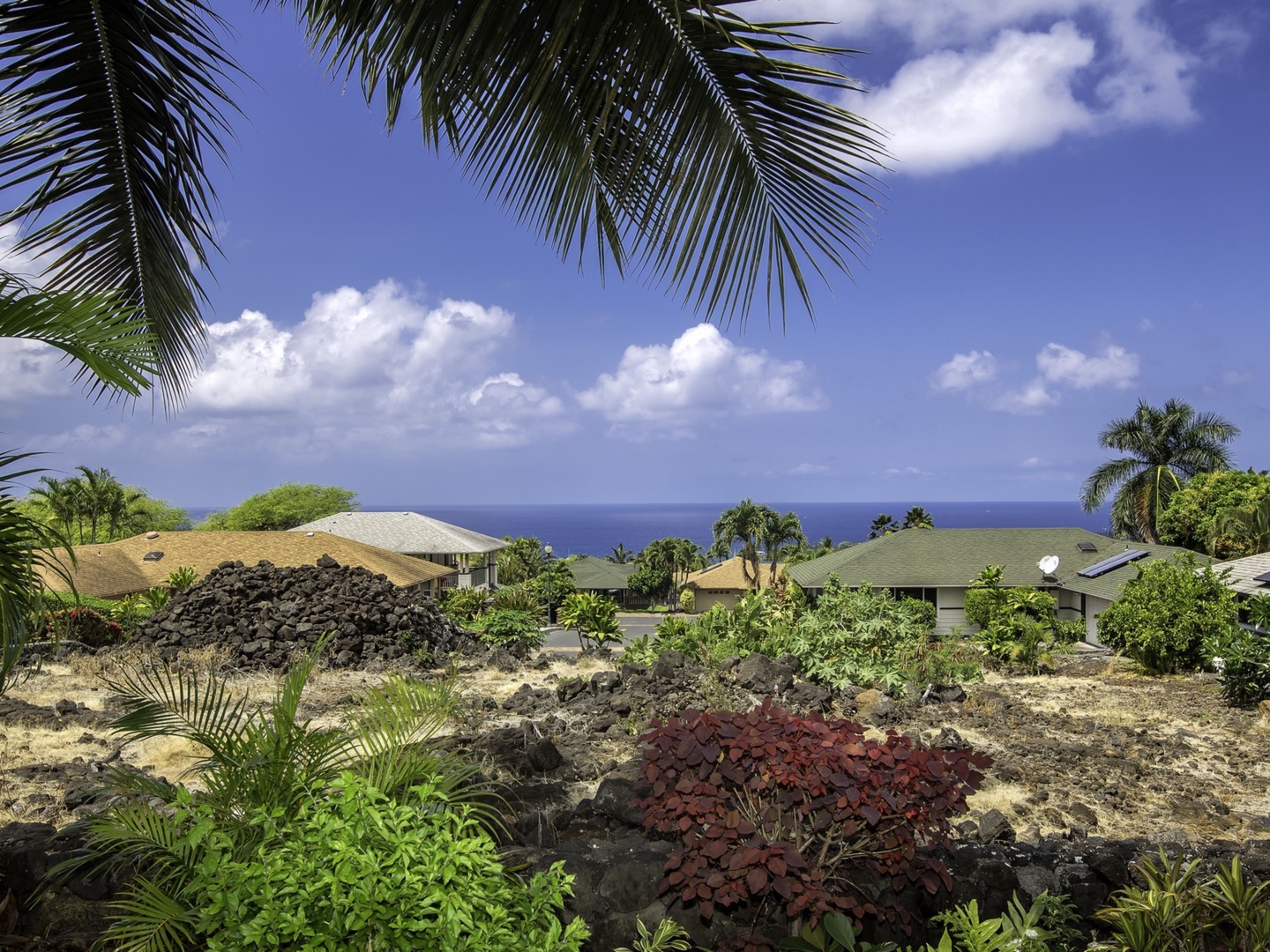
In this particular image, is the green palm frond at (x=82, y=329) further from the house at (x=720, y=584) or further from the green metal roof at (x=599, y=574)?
the house at (x=720, y=584)

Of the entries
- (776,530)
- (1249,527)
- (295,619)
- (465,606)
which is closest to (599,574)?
(776,530)

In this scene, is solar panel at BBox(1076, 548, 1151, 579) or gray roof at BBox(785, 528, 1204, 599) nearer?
solar panel at BBox(1076, 548, 1151, 579)

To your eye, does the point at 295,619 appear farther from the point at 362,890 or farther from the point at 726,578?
the point at 726,578

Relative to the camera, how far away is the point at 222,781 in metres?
3.92

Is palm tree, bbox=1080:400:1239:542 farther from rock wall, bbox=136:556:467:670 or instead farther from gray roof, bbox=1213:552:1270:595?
rock wall, bbox=136:556:467:670

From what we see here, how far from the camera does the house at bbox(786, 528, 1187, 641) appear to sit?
2962 centimetres

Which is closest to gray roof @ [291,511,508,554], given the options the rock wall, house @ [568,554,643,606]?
the rock wall

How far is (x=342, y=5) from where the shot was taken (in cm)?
314

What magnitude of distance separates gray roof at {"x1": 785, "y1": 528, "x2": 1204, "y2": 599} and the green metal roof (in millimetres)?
29422

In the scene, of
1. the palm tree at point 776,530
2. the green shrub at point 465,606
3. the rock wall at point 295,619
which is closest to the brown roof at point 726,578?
the palm tree at point 776,530

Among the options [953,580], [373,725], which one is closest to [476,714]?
[373,725]

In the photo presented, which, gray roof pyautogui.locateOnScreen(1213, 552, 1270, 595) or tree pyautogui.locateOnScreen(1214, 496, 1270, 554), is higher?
tree pyautogui.locateOnScreen(1214, 496, 1270, 554)

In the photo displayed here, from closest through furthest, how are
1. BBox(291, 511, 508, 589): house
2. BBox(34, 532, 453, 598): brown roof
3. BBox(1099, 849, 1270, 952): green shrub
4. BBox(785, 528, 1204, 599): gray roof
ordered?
BBox(1099, 849, 1270, 952): green shrub → BBox(34, 532, 453, 598): brown roof → BBox(785, 528, 1204, 599): gray roof → BBox(291, 511, 508, 589): house

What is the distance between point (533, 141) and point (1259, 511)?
1368 inches
